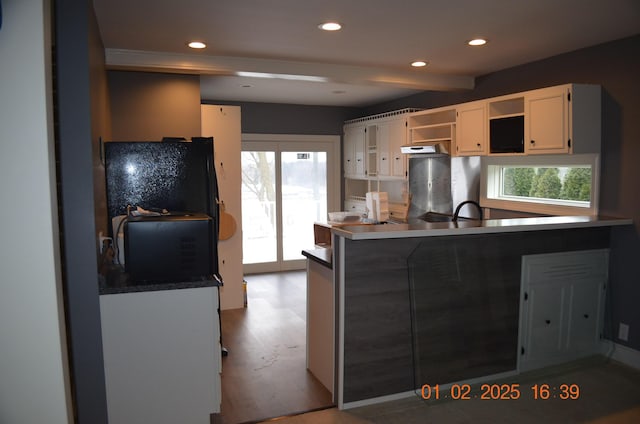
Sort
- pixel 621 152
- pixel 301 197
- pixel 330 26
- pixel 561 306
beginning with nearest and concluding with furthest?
pixel 330 26 → pixel 561 306 → pixel 621 152 → pixel 301 197

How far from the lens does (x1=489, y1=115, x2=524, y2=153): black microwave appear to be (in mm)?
4164

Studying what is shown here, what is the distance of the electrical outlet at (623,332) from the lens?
12.3ft

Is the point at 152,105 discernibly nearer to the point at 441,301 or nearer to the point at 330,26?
the point at 330,26

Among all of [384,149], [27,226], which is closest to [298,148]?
[384,149]

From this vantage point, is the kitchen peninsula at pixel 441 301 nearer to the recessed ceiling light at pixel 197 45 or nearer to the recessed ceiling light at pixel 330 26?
the recessed ceiling light at pixel 330 26

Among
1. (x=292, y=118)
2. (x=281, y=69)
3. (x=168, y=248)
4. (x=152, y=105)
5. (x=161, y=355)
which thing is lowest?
(x=161, y=355)

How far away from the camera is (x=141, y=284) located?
2.54m

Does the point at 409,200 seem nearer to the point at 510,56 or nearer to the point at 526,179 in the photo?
the point at 526,179

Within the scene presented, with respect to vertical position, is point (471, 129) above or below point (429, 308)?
above

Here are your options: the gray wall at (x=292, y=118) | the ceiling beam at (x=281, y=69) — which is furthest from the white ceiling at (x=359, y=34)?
the gray wall at (x=292, y=118)

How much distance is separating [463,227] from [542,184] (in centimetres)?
168

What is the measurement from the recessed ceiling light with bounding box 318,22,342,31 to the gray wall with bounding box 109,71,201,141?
1666mm

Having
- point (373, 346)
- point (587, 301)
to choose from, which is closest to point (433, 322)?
point (373, 346)

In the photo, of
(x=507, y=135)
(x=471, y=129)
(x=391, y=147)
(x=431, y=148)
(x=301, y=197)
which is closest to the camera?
(x=507, y=135)
